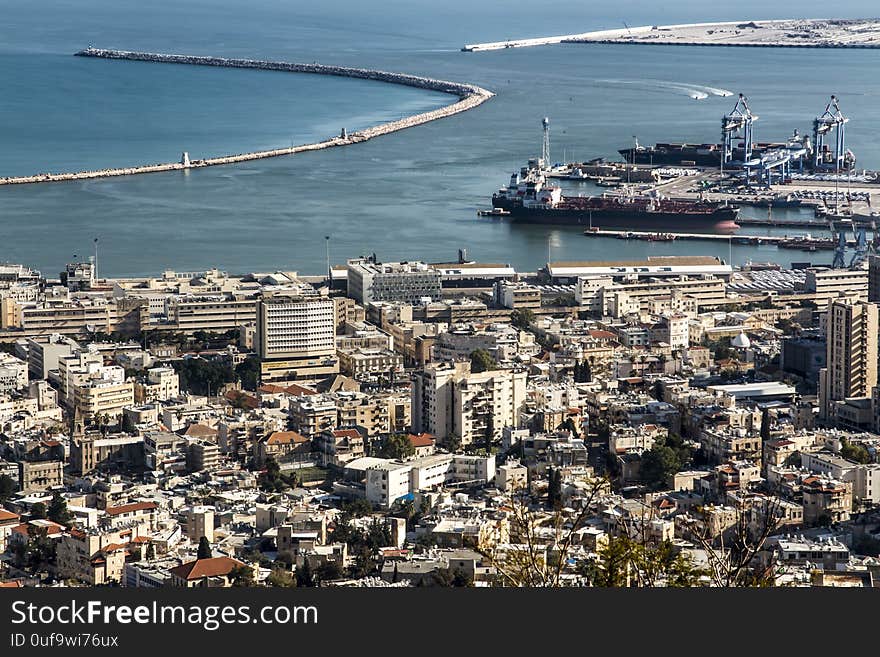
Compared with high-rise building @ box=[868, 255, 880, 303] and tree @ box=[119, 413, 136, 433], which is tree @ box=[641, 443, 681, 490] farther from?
high-rise building @ box=[868, 255, 880, 303]

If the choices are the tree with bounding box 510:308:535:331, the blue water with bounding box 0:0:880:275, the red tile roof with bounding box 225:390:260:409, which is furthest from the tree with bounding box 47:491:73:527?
the blue water with bounding box 0:0:880:275

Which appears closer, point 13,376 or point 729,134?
point 13,376

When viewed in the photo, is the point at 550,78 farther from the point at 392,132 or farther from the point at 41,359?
the point at 41,359

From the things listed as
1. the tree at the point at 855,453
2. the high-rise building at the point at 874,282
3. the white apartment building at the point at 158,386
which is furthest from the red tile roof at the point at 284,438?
the high-rise building at the point at 874,282

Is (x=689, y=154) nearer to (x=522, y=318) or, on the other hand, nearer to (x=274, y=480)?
(x=522, y=318)

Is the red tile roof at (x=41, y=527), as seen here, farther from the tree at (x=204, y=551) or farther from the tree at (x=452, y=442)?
the tree at (x=452, y=442)

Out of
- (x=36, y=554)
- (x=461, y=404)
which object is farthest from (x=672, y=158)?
(x=36, y=554)
